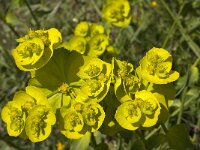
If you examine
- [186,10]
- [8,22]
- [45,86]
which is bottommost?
[45,86]

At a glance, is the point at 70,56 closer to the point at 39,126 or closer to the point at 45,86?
the point at 45,86

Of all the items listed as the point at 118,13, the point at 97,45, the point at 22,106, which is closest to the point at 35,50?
the point at 22,106

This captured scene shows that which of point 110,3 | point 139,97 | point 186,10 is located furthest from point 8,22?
point 139,97

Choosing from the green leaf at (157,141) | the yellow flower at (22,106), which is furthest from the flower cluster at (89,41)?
the yellow flower at (22,106)

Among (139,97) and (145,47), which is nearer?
(139,97)

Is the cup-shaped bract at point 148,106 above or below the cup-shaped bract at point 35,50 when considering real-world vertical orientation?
below

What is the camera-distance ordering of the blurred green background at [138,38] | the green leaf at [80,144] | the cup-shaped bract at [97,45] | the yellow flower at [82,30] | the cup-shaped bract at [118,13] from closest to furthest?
the green leaf at [80,144]
the cup-shaped bract at [97,45]
the yellow flower at [82,30]
the blurred green background at [138,38]
the cup-shaped bract at [118,13]

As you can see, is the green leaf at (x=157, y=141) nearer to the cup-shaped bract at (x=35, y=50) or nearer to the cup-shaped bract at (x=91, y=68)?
the cup-shaped bract at (x=91, y=68)

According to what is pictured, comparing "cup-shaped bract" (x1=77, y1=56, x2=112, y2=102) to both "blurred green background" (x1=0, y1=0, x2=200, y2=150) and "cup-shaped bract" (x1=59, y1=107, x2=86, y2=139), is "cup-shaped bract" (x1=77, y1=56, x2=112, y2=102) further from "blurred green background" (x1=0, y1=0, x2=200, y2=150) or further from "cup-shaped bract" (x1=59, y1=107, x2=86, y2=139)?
"blurred green background" (x1=0, y1=0, x2=200, y2=150)
